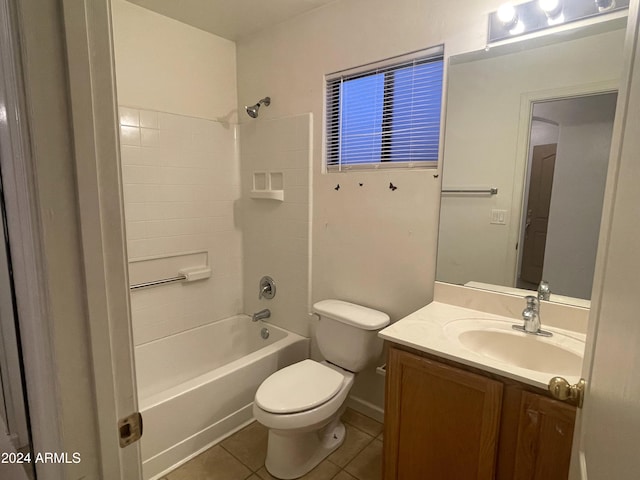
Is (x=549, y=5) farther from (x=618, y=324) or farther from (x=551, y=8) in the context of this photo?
(x=618, y=324)

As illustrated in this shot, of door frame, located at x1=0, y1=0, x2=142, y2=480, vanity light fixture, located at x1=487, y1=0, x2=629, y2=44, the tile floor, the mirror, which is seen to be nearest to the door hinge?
door frame, located at x1=0, y1=0, x2=142, y2=480

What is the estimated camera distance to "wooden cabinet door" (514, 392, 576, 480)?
3.44ft

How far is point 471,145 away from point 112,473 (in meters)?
1.73

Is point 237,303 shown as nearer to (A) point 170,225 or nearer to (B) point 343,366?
(A) point 170,225

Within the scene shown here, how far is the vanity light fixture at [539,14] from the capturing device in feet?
4.23

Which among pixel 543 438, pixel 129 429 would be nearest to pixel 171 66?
pixel 129 429

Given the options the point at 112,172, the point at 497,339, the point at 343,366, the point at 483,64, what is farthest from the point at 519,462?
the point at 483,64

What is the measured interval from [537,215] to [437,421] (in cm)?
96

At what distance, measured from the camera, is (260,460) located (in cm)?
184

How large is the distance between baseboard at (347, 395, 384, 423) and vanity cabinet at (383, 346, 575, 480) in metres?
0.63

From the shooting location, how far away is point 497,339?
1.47 m

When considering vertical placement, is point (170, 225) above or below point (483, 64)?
below

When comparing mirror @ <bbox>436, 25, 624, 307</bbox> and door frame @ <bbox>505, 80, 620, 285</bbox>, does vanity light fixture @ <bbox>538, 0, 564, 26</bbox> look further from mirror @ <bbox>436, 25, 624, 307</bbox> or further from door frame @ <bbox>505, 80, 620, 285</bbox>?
door frame @ <bbox>505, 80, 620, 285</bbox>

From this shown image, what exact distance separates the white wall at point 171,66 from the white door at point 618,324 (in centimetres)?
236
